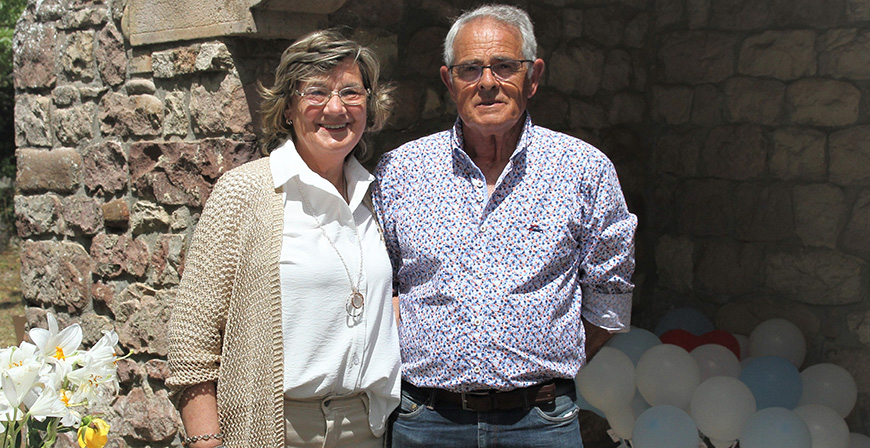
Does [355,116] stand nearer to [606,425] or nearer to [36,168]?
[36,168]

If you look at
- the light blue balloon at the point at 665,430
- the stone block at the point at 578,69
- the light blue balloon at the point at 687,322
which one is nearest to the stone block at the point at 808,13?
the stone block at the point at 578,69

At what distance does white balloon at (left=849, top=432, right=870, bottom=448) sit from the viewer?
3068 mm

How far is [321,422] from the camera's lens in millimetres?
1795

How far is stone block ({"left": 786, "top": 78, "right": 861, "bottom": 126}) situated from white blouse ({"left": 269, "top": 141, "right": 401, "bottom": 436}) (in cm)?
238

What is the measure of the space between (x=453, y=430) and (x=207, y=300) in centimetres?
64

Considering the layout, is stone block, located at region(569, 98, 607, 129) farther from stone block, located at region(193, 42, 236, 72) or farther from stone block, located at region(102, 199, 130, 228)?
stone block, located at region(102, 199, 130, 228)

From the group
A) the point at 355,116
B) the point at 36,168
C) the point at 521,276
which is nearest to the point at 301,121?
the point at 355,116

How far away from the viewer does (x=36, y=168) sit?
11.0ft

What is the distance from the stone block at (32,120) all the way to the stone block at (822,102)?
3118 mm

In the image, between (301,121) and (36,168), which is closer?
(301,121)

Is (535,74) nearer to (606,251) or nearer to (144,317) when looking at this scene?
(606,251)

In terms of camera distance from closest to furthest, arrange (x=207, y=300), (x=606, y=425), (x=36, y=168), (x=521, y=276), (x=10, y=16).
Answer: (x=207, y=300), (x=521, y=276), (x=36, y=168), (x=606, y=425), (x=10, y=16)

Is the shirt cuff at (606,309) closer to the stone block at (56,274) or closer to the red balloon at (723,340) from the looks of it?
the red balloon at (723,340)

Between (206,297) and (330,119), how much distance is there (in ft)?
1.56
